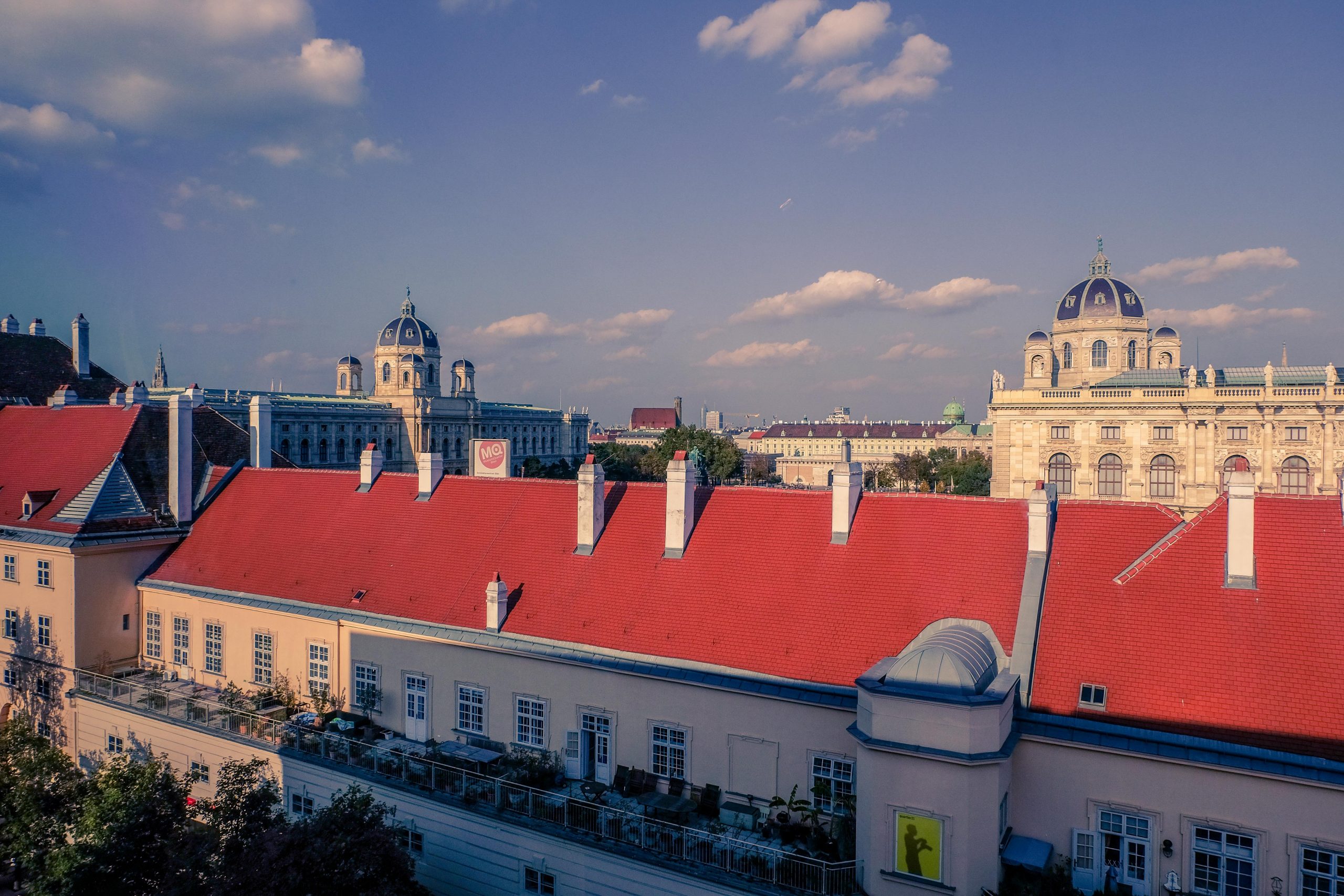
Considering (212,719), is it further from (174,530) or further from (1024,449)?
(1024,449)

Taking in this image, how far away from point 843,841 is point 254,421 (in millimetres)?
28465

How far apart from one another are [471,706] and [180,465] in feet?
53.4

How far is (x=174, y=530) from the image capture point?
2883cm

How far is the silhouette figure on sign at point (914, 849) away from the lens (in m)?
14.0

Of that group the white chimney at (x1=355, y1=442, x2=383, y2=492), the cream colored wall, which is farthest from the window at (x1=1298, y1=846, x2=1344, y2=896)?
the white chimney at (x1=355, y1=442, x2=383, y2=492)

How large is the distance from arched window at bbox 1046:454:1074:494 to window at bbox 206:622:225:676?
210 feet

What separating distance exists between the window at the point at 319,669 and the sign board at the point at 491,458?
786 centimetres

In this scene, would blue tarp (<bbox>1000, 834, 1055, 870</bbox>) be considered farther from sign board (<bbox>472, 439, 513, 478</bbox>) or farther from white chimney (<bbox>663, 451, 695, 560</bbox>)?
sign board (<bbox>472, 439, 513, 478</bbox>)

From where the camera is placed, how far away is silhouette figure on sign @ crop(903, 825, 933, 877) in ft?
45.9

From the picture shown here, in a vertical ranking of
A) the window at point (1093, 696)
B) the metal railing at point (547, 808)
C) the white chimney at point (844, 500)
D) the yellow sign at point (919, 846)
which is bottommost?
the metal railing at point (547, 808)

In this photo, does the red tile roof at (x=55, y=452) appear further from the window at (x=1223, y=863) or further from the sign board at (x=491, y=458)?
the window at (x=1223, y=863)

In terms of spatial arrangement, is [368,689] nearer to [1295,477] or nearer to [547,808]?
[547,808]

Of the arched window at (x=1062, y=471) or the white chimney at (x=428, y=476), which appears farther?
the arched window at (x=1062, y=471)

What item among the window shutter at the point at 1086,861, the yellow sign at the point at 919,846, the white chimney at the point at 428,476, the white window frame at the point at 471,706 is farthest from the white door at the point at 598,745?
the white chimney at the point at 428,476
